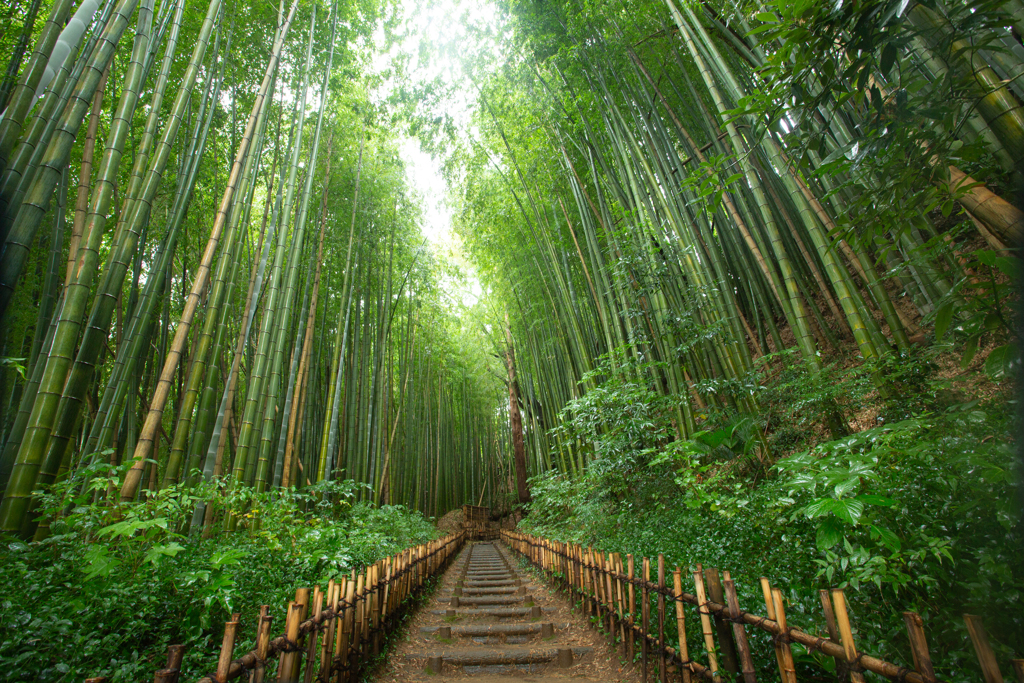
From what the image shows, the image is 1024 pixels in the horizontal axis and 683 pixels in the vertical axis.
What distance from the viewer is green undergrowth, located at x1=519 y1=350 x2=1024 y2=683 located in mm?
1138

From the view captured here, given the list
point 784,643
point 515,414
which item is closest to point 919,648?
point 784,643

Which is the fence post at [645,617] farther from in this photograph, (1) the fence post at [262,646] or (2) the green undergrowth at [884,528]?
(1) the fence post at [262,646]

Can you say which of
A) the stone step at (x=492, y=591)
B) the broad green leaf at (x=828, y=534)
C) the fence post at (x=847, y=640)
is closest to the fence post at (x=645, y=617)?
the broad green leaf at (x=828, y=534)

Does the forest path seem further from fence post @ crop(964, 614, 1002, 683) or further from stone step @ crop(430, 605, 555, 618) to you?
fence post @ crop(964, 614, 1002, 683)

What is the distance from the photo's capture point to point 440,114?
5.48m

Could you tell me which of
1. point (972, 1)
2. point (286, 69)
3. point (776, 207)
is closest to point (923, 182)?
point (972, 1)

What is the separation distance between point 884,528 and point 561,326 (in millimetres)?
4567

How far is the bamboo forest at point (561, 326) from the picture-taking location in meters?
1.10

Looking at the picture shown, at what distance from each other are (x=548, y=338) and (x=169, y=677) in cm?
584

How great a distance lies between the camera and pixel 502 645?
2559mm

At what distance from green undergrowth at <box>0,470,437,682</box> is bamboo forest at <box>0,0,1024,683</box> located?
0.02 m

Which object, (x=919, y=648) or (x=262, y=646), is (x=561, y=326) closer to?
(x=262, y=646)

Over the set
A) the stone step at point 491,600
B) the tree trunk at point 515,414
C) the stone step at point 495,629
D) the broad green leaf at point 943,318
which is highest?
the tree trunk at point 515,414

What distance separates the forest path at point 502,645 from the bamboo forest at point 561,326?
0.14 feet
